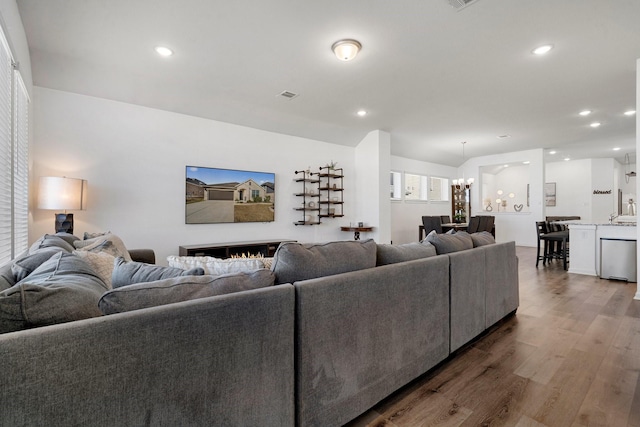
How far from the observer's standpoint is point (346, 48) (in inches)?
121

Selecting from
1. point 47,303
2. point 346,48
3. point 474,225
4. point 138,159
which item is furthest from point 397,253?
point 474,225

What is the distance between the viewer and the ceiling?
2623 millimetres

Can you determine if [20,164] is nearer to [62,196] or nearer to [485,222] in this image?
[62,196]

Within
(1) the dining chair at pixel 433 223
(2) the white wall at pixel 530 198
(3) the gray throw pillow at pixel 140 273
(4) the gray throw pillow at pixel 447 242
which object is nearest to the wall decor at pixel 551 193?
(2) the white wall at pixel 530 198

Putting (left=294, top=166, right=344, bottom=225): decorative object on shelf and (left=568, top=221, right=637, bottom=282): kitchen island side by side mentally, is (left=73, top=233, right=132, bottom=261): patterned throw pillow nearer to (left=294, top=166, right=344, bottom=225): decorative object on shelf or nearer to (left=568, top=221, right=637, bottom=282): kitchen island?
(left=294, top=166, right=344, bottom=225): decorative object on shelf

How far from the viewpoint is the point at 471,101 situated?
4.74 m

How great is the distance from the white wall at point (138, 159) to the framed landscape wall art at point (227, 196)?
11 centimetres

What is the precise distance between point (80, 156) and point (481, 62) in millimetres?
4922

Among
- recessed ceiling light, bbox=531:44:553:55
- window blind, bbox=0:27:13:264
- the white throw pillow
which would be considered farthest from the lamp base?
recessed ceiling light, bbox=531:44:553:55

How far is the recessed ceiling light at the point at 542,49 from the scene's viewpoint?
3.19 metres

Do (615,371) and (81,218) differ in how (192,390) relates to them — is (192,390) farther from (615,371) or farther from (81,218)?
(81,218)

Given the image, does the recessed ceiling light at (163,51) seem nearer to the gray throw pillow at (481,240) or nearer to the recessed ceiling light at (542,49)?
the gray throw pillow at (481,240)

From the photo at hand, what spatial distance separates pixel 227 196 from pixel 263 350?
13.6ft

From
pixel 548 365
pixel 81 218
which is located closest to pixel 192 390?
pixel 548 365
